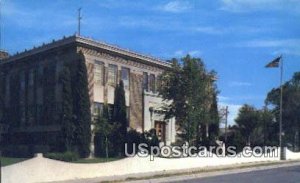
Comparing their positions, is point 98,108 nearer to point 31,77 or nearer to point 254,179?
point 31,77

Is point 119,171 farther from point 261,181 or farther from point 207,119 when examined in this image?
point 207,119

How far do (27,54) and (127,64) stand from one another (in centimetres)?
849

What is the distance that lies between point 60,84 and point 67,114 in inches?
181

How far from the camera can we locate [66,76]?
38750 mm

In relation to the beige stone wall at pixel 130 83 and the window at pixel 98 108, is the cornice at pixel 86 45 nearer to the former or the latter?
the beige stone wall at pixel 130 83

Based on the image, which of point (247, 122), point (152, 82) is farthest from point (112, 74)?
point (247, 122)

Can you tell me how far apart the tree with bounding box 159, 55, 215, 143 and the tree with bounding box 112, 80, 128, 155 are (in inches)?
177

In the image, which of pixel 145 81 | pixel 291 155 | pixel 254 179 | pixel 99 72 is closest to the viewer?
pixel 254 179

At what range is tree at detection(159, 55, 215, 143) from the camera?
125 feet

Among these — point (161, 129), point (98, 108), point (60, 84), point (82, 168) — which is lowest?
point (82, 168)

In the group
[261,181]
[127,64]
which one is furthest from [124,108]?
[261,181]

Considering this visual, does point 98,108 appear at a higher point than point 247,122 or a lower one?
higher

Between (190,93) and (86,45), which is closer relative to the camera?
(190,93)

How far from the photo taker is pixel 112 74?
4444 centimetres
